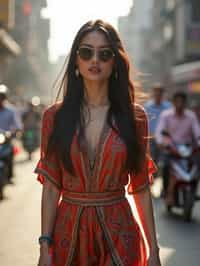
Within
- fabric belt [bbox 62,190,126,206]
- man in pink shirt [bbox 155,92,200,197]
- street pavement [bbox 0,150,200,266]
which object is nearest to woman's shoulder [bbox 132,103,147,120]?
fabric belt [bbox 62,190,126,206]

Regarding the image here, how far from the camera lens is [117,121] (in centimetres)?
351

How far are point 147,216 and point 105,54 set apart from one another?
0.72 m

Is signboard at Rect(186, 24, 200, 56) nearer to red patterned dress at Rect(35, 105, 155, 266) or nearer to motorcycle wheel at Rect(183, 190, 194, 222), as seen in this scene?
motorcycle wheel at Rect(183, 190, 194, 222)

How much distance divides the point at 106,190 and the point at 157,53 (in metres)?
78.2

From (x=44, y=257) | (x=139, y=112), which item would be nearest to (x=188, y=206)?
(x=139, y=112)

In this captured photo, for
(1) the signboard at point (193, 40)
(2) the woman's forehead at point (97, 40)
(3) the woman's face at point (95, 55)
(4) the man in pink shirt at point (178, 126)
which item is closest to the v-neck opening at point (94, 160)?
(3) the woman's face at point (95, 55)

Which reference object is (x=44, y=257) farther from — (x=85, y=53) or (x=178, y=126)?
(x=178, y=126)

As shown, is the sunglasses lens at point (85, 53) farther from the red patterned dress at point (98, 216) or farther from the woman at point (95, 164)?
the red patterned dress at point (98, 216)

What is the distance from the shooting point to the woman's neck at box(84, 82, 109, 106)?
358cm

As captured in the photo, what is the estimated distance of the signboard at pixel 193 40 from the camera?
50.1 meters

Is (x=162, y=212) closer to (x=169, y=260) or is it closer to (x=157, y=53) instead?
(x=169, y=260)

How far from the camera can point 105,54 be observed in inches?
140

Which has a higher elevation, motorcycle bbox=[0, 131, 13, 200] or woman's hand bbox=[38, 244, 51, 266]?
woman's hand bbox=[38, 244, 51, 266]

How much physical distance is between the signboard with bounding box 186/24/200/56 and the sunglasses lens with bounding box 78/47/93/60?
153ft
